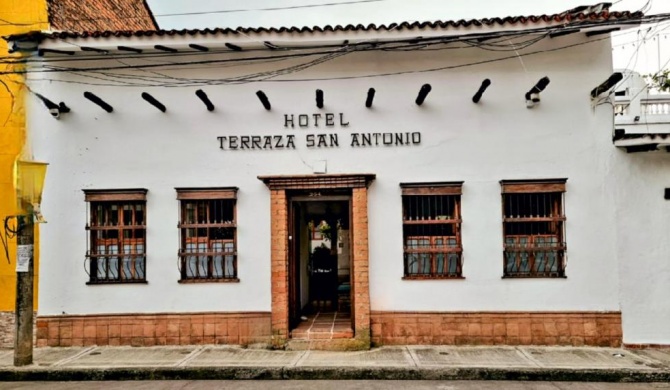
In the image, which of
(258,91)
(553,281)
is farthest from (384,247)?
(258,91)

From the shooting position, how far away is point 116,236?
869 centimetres

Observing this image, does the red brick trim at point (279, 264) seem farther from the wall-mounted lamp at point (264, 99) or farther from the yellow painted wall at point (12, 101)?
the yellow painted wall at point (12, 101)

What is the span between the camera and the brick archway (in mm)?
8188

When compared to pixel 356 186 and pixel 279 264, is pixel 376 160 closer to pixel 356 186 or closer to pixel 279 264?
pixel 356 186

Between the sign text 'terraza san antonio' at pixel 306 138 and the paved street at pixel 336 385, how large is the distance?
3863 mm

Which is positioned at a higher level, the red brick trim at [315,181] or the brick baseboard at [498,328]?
the red brick trim at [315,181]

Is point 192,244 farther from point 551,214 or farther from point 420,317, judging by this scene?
point 551,214

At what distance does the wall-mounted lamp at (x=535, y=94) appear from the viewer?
7.84 meters

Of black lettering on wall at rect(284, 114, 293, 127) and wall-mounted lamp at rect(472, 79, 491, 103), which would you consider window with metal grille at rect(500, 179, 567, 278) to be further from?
black lettering on wall at rect(284, 114, 293, 127)

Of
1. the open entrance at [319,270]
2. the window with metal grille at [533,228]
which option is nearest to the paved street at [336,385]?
the open entrance at [319,270]

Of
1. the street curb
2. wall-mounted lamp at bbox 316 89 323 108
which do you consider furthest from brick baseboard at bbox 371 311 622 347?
wall-mounted lamp at bbox 316 89 323 108

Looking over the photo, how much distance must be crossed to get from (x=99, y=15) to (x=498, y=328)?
10.4 meters

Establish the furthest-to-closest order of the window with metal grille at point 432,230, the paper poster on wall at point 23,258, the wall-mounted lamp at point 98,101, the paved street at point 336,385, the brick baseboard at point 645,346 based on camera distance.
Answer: the window with metal grille at point 432,230 → the wall-mounted lamp at point 98,101 → the brick baseboard at point 645,346 → the paper poster on wall at point 23,258 → the paved street at point 336,385

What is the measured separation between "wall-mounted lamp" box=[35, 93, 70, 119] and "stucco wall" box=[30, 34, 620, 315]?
116 millimetres
